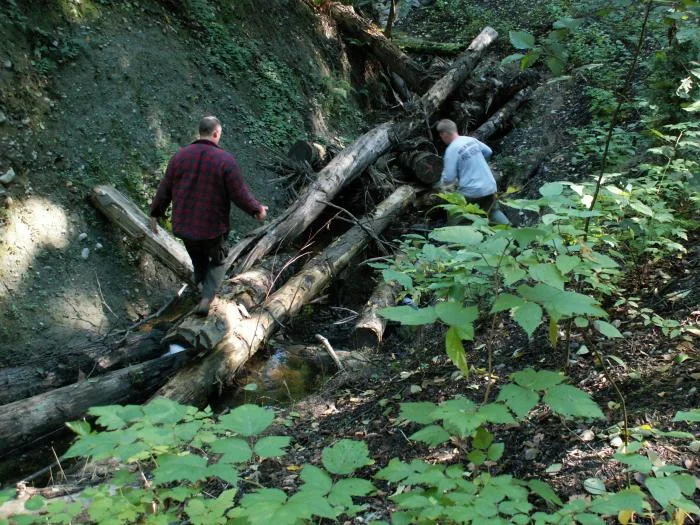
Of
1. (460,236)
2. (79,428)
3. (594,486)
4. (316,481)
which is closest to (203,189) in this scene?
(460,236)

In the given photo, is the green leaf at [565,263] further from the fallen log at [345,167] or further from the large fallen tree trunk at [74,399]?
the fallen log at [345,167]

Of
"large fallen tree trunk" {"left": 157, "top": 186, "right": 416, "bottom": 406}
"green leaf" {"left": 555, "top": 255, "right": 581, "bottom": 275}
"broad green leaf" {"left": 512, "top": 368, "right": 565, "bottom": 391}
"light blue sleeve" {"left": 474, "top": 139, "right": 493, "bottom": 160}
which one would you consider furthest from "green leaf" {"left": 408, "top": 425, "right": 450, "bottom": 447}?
"light blue sleeve" {"left": 474, "top": 139, "right": 493, "bottom": 160}

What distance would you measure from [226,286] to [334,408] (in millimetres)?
1893

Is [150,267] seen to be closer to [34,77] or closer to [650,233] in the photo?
[34,77]

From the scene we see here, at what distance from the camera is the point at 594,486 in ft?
9.37

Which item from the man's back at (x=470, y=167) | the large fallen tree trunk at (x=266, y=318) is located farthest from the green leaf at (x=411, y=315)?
the man's back at (x=470, y=167)

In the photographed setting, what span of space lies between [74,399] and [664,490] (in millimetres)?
4328

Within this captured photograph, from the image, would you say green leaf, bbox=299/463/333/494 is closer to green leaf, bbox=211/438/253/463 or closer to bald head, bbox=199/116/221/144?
green leaf, bbox=211/438/253/463

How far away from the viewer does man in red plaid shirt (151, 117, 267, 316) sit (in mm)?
5527

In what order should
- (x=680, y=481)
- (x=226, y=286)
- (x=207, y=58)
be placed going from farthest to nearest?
1. (x=207, y=58)
2. (x=226, y=286)
3. (x=680, y=481)

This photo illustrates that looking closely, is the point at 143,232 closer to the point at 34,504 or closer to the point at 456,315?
the point at 34,504

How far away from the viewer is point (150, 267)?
708 cm

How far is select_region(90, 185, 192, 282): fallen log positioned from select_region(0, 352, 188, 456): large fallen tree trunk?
1.56 m

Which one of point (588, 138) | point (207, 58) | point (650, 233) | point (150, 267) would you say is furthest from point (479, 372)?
point (207, 58)
